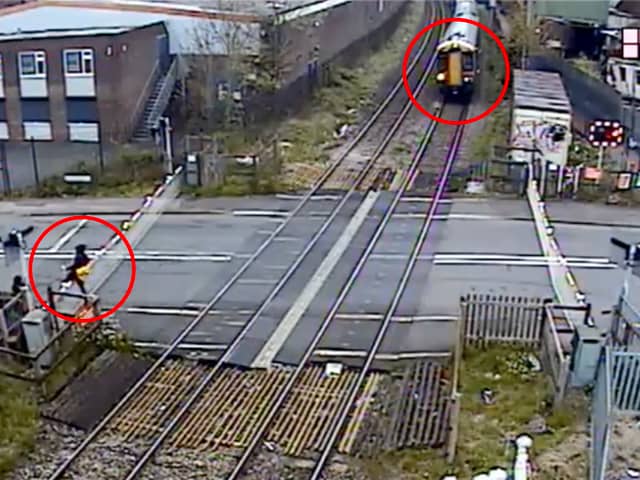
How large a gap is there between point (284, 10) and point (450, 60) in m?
5.99

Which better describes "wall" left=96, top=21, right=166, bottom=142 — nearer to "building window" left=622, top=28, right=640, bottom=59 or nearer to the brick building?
the brick building

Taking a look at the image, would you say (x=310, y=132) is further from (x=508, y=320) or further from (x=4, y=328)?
(x=4, y=328)

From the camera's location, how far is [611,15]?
3494 centimetres

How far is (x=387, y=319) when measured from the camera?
13.2m

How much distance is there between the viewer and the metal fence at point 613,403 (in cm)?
859

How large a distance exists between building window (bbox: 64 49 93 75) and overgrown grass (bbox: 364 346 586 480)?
1778cm

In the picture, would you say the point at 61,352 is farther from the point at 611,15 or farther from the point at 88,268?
the point at 611,15

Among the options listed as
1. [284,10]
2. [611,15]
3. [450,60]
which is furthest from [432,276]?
[611,15]

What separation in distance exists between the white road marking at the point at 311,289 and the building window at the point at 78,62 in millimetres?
10903

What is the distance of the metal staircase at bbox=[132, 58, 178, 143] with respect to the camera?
2659 cm

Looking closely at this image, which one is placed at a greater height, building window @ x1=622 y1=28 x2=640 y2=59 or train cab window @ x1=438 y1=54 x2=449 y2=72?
building window @ x1=622 y1=28 x2=640 y2=59

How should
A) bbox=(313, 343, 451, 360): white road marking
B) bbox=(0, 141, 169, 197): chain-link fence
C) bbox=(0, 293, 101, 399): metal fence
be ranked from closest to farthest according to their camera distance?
bbox=(0, 293, 101, 399): metal fence, bbox=(313, 343, 451, 360): white road marking, bbox=(0, 141, 169, 197): chain-link fence

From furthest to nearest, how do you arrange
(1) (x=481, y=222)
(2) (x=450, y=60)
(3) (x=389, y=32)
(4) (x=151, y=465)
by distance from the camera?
(3) (x=389, y=32) < (2) (x=450, y=60) < (1) (x=481, y=222) < (4) (x=151, y=465)

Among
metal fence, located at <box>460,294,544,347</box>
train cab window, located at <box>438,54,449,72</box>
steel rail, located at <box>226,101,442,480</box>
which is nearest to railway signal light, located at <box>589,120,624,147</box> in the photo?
steel rail, located at <box>226,101,442,480</box>
